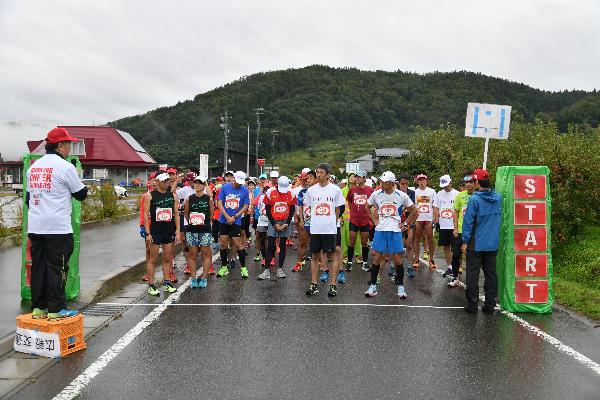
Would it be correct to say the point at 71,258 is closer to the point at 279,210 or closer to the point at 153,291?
the point at 153,291

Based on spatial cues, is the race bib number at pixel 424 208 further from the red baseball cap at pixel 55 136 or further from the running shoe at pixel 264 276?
the red baseball cap at pixel 55 136

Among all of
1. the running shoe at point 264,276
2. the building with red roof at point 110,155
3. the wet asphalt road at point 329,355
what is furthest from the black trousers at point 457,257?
the building with red roof at point 110,155

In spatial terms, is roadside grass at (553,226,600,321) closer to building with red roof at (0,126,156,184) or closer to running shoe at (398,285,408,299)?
running shoe at (398,285,408,299)

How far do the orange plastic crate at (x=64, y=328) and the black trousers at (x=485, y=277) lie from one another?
16.2ft

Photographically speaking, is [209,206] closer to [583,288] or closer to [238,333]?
[238,333]

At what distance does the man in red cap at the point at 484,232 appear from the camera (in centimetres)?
770

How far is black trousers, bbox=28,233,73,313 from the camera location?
18.6ft

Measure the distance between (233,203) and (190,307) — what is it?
2.89 metres

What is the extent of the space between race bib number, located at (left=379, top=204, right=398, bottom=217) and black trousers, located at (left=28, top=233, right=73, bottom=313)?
4.68m

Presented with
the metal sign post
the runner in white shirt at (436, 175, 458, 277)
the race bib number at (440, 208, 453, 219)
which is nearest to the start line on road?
the runner in white shirt at (436, 175, 458, 277)

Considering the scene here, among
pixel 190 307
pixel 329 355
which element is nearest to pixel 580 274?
pixel 329 355

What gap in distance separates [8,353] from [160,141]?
103 m

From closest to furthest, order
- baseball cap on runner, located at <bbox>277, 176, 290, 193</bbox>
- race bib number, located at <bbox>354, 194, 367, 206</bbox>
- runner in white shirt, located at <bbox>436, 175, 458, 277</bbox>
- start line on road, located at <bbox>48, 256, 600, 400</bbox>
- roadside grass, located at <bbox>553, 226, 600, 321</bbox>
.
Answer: start line on road, located at <bbox>48, 256, 600, 400</bbox> → roadside grass, located at <bbox>553, 226, 600, 321</bbox> → baseball cap on runner, located at <bbox>277, 176, 290, 193</bbox> → race bib number, located at <bbox>354, 194, 367, 206</bbox> → runner in white shirt, located at <bbox>436, 175, 458, 277</bbox>

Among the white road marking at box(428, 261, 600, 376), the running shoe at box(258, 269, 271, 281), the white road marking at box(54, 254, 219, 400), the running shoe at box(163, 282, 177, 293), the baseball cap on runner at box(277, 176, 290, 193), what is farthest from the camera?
the baseball cap on runner at box(277, 176, 290, 193)
